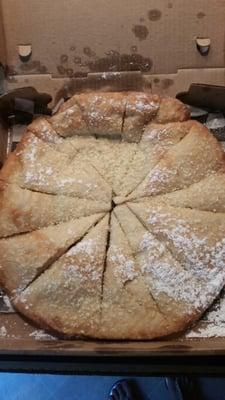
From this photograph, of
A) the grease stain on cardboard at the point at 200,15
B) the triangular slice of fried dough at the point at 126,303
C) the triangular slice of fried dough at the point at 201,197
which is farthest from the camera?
the grease stain on cardboard at the point at 200,15

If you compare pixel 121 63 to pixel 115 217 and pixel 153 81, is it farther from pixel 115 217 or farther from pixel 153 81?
pixel 115 217

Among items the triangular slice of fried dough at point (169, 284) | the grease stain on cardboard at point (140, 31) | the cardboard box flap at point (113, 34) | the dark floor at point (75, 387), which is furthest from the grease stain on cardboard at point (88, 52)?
the dark floor at point (75, 387)

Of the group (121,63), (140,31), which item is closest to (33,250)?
(121,63)

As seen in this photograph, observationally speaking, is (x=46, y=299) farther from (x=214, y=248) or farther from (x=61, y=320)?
(x=214, y=248)

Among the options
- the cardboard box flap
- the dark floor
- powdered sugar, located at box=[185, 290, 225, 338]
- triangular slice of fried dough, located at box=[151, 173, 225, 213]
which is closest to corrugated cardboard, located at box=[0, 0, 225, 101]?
the cardboard box flap

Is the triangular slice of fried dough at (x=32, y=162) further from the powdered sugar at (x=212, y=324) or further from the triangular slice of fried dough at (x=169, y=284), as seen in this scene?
the powdered sugar at (x=212, y=324)

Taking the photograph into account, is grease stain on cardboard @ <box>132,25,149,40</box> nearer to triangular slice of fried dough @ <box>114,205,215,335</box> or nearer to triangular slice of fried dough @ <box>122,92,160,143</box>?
triangular slice of fried dough @ <box>122,92,160,143</box>
